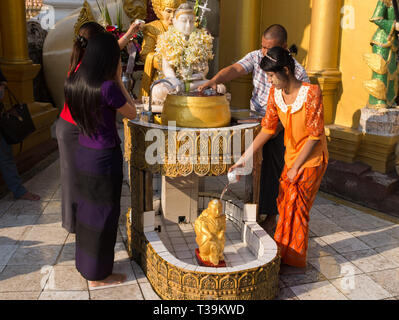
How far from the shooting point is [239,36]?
7297 millimetres

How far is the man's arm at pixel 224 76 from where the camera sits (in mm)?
4117

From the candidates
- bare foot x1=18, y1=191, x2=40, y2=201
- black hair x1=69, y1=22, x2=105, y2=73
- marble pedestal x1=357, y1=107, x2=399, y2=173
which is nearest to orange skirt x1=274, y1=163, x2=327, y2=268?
black hair x1=69, y1=22, x2=105, y2=73

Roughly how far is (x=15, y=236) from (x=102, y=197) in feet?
4.77

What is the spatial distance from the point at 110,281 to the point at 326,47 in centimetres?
401

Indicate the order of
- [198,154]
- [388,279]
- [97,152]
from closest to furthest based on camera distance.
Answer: [97,152]
[198,154]
[388,279]

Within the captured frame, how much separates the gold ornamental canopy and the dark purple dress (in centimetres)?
859

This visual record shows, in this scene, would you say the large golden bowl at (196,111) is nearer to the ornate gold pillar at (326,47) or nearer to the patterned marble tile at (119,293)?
the patterned marble tile at (119,293)

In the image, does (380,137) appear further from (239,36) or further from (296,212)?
(239,36)

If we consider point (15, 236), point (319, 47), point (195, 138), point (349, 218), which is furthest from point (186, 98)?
point (319, 47)

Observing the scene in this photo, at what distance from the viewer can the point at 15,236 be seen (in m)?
4.34

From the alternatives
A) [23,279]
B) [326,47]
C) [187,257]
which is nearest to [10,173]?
[23,279]

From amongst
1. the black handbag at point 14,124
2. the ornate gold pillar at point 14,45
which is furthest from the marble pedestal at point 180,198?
the ornate gold pillar at point 14,45

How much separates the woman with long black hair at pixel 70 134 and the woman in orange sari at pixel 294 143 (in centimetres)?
134

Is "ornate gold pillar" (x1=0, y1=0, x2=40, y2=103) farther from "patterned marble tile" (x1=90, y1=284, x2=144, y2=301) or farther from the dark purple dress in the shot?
"patterned marble tile" (x1=90, y1=284, x2=144, y2=301)
